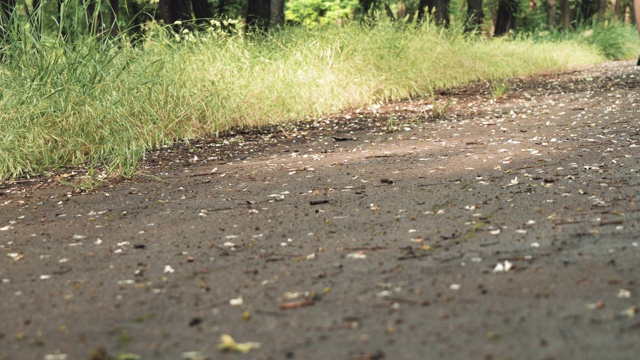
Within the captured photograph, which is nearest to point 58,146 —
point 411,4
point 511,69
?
point 511,69

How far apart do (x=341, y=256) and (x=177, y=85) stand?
5.51m

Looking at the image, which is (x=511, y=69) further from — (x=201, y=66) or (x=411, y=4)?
(x=411, y=4)

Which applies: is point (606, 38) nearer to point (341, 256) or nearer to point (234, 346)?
point (341, 256)

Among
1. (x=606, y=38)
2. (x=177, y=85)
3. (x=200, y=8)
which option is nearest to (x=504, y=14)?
(x=606, y=38)

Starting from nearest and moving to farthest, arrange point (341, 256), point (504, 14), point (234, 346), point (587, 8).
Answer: point (234, 346) → point (341, 256) → point (504, 14) → point (587, 8)

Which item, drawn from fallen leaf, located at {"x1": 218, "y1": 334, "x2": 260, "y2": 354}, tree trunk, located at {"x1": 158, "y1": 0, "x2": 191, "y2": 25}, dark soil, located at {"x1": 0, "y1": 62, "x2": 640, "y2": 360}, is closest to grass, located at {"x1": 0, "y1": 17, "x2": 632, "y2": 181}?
dark soil, located at {"x1": 0, "y1": 62, "x2": 640, "y2": 360}

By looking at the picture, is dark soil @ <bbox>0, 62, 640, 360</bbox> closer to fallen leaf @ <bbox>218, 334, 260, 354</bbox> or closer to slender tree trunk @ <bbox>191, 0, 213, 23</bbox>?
fallen leaf @ <bbox>218, 334, 260, 354</bbox>

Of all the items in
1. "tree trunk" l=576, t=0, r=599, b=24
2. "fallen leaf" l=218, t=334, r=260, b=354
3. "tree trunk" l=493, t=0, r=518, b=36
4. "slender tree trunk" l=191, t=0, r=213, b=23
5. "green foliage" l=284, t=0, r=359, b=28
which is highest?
"fallen leaf" l=218, t=334, r=260, b=354

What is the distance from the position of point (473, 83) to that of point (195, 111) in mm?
7330

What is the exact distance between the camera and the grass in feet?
23.2

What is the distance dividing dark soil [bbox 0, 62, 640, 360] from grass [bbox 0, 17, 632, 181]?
65 centimetres

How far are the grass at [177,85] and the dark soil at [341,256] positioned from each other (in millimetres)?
648

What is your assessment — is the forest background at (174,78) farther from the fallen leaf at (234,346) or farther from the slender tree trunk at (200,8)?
the fallen leaf at (234,346)

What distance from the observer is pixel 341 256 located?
3.59 meters
